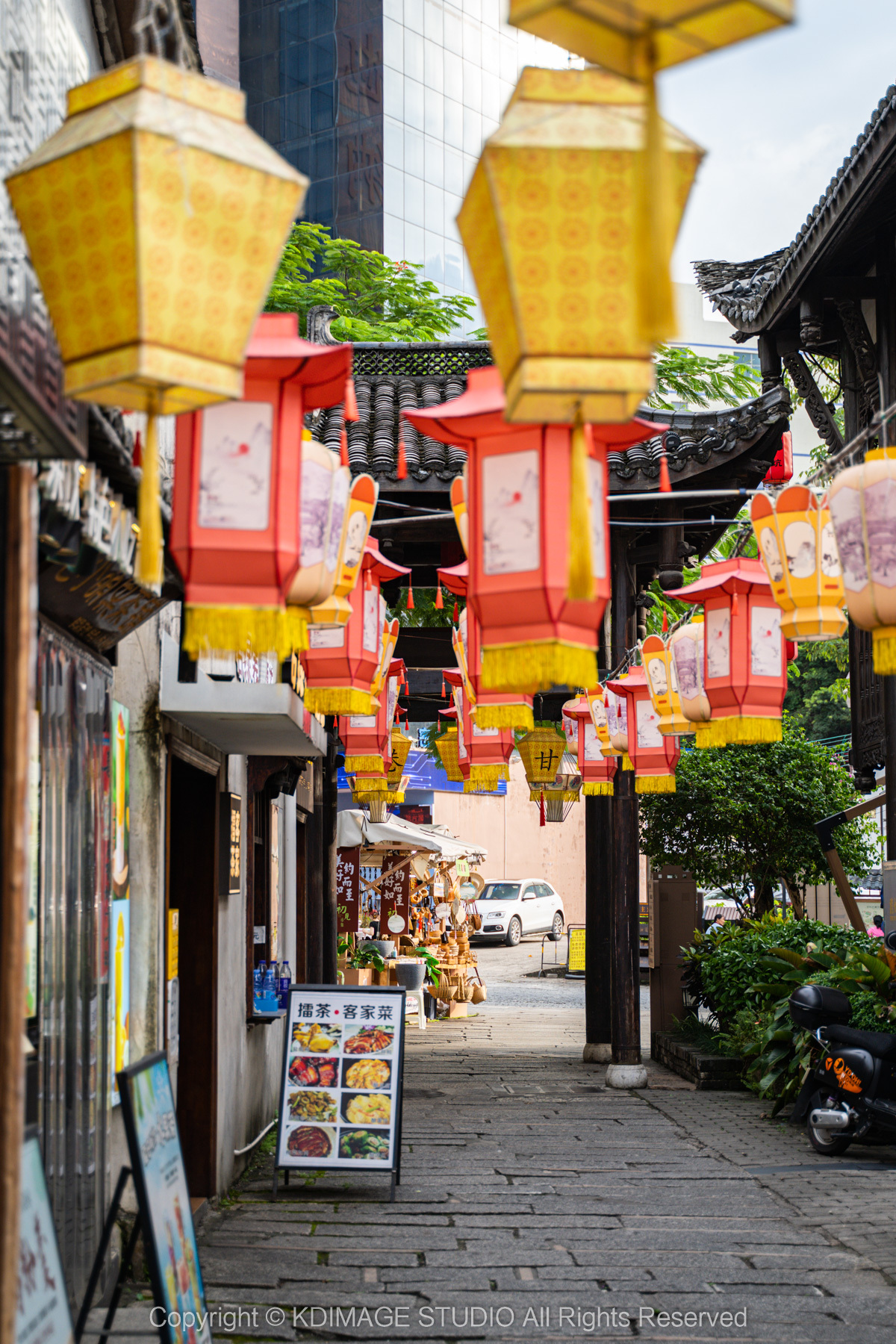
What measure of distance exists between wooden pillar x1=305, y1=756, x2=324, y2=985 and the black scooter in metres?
6.93

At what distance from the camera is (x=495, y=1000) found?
2656 cm

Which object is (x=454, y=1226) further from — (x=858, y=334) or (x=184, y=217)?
(x=858, y=334)

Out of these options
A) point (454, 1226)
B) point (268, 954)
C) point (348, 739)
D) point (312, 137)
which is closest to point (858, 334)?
point (348, 739)

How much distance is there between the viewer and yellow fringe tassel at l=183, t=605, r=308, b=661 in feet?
13.5

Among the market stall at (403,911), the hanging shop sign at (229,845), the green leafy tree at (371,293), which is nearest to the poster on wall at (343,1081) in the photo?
the hanging shop sign at (229,845)

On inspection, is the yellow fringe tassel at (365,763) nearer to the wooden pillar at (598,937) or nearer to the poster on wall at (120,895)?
the poster on wall at (120,895)

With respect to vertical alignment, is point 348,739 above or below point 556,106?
below

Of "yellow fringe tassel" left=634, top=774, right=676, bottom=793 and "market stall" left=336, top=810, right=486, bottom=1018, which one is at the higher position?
"yellow fringe tassel" left=634, top=774, right=676, bottom=793

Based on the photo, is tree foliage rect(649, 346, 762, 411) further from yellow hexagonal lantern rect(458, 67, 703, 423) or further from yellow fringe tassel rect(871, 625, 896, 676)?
yellow hexagonal lantern rect(458, 67, 703, 423)

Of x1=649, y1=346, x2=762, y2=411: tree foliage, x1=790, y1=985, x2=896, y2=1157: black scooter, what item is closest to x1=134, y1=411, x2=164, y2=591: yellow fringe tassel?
x1=790, y1=985, x2=896, y2=1157: black scooter

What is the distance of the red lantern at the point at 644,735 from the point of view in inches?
452

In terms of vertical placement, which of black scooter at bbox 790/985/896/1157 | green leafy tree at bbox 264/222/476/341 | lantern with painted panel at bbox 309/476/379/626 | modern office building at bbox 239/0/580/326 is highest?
modern office building at bbox 239/0/580/326

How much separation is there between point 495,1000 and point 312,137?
25.9 m

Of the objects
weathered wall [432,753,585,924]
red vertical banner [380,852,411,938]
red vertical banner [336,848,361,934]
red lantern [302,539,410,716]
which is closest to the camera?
red lantern [302,539,410,716]
